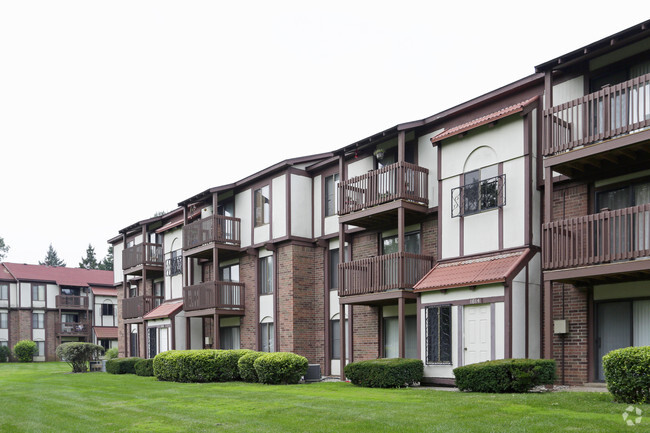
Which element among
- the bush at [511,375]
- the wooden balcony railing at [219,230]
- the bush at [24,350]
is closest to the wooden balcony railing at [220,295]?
the wooden balcony railing at [219,230]

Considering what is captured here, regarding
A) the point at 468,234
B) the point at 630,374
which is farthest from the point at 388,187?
the point at 630,374

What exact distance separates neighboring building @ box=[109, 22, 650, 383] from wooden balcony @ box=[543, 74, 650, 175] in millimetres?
46

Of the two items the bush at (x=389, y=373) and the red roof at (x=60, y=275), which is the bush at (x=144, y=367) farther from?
the red roof at (x=60, y=275)

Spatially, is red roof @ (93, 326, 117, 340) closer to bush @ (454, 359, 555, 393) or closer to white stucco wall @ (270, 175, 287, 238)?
white stucco wall @ (270, 175, 287, 238)

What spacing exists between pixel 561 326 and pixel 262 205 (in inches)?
587

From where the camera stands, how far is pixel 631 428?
8.99 m

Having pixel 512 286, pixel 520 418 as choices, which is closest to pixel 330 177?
pixel 512 286

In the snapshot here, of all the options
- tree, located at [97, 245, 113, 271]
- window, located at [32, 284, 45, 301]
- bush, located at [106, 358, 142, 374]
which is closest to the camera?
bush, located at [106, 358, 142, 374]

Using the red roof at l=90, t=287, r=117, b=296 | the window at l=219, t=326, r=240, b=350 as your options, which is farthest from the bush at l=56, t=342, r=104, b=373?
the red roof at l=90, t=287, r=117, b=296

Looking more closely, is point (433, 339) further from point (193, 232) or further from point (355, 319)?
point (193, 232)

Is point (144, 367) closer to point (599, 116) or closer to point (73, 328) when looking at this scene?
point (599, 116)

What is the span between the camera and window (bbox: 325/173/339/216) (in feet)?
82.9

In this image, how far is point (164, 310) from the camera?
33.5m

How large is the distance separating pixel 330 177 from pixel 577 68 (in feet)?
37.3
